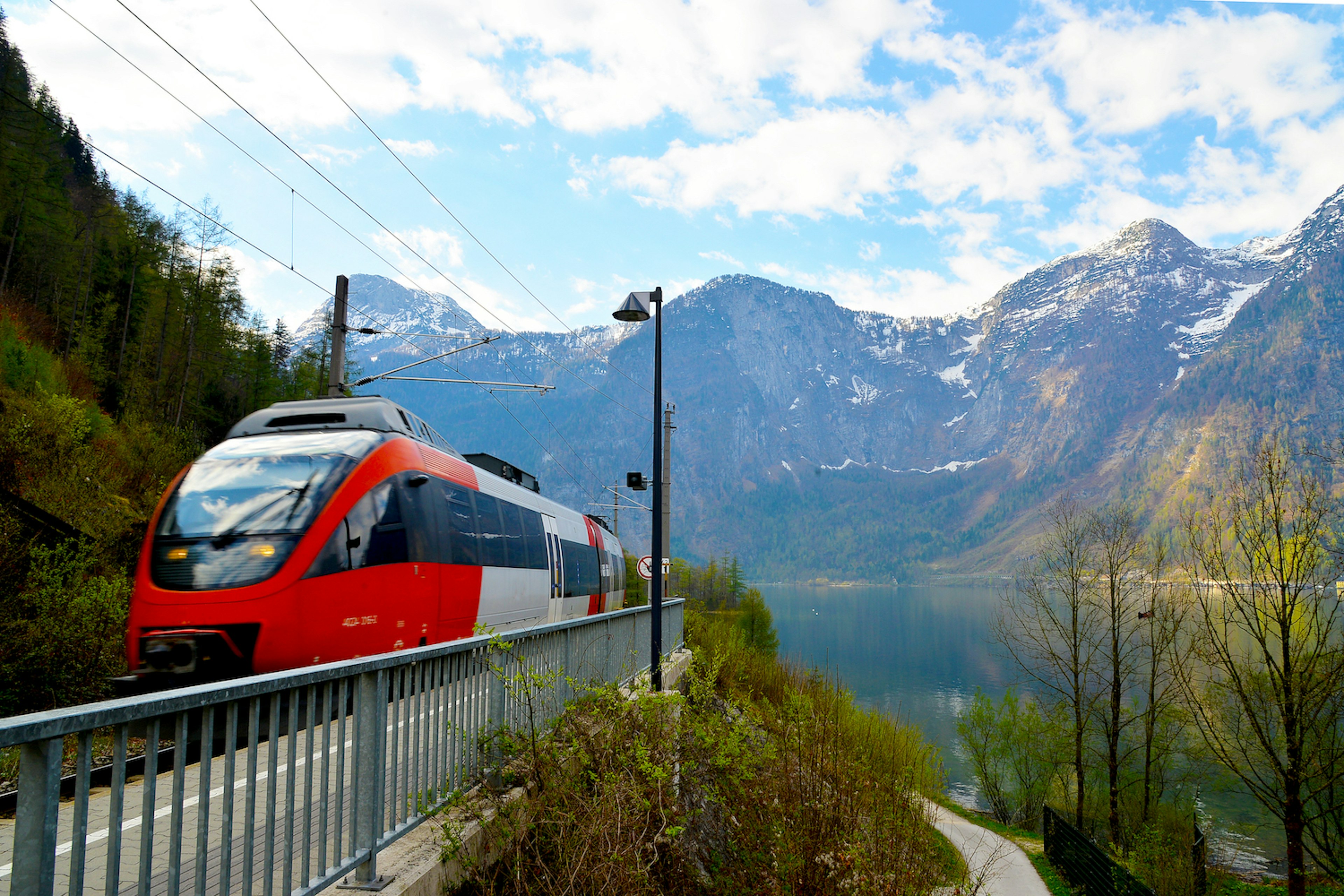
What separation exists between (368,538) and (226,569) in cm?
155

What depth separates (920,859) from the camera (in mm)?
6973

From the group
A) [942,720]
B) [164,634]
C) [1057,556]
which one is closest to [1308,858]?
[1057,556]

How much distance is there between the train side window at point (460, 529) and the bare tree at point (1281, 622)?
62.1 feet

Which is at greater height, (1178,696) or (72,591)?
(72,591)

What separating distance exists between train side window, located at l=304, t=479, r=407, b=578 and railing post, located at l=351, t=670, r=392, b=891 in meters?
5.14

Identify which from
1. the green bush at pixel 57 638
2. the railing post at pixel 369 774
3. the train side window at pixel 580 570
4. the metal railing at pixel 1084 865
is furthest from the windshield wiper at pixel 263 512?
the metal railing at pixel 1084 865

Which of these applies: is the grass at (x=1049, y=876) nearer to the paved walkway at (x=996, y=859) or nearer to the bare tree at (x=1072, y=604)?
the paved walkway at (x=996, y=859)

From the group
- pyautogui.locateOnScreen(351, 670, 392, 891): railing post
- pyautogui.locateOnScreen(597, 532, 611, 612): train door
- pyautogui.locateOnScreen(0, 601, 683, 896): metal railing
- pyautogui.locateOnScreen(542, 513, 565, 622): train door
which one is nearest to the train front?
pyautogui.locateOnScreen(0, 601, 683, 896): metal railing

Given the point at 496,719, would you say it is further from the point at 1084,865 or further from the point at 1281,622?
the point at 1281,622

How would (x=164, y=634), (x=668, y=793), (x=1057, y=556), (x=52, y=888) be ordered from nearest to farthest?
(x=52, y=888) → (x=668, y=793) → (x=164, y=634) → (x=1057, y=556)

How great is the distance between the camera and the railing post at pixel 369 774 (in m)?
4.25

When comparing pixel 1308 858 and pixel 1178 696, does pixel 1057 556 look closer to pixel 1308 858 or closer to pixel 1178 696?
pixel 1178 696

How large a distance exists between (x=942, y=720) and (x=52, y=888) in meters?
71.5

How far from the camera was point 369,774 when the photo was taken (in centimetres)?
438
